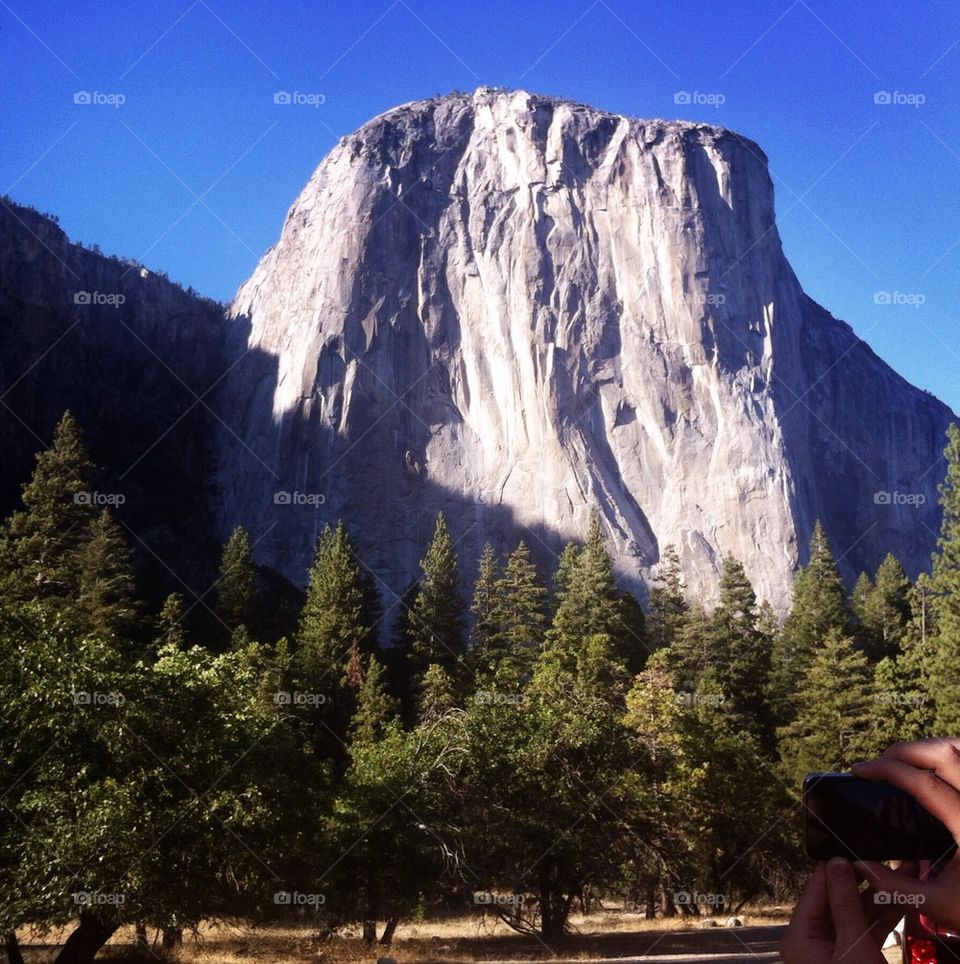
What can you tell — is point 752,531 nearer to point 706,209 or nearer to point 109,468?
point 706,209

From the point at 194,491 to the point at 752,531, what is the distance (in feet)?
134

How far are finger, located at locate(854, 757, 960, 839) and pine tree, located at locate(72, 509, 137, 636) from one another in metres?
38.6

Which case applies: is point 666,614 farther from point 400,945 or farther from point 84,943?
point 84,943

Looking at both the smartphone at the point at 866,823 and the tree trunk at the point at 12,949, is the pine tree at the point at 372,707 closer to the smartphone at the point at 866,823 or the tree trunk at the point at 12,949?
the tree trunk at the point at 12,949

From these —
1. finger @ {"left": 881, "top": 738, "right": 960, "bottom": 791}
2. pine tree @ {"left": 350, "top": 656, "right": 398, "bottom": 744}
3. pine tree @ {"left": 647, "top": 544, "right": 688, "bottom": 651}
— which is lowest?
finger @ {"left": 881, "top": 738, "right": 960, "bottom": 791}

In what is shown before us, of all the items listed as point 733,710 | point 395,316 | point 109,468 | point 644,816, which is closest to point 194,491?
point 109,468

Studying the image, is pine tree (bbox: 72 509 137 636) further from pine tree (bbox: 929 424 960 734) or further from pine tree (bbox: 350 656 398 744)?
pine tree (bbox: 929 424 960 734)

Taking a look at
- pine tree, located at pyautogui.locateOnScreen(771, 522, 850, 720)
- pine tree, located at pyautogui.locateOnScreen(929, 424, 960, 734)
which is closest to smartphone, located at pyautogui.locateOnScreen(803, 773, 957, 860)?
pine tree, located at pyautogui.locateOnScreen(929, 424, 960, 734)

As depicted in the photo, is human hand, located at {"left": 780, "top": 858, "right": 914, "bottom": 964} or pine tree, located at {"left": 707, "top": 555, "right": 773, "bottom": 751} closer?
human hand, located at {"left": 780, "top": 858, "right": 914, "bottom": 964}

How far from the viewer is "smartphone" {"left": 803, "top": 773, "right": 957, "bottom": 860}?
1.59m

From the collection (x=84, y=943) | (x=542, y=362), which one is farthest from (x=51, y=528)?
(x=542, y=362)

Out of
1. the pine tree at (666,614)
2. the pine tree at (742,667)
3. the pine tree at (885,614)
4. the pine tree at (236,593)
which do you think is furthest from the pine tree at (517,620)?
the pine tree at (885,614)

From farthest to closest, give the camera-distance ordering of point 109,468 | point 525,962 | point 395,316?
point 395,316 → point 109,468 → point 525,962

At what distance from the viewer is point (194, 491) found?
74500 millimetres
